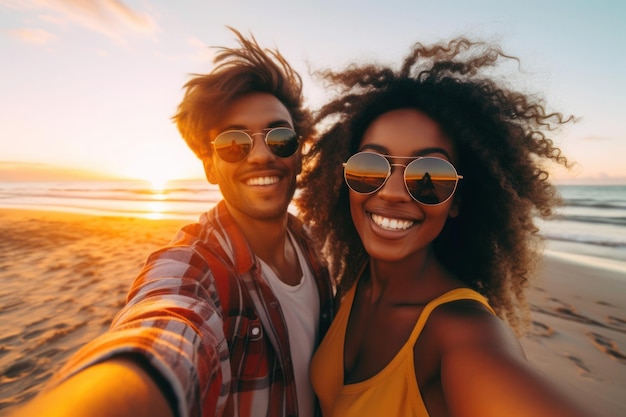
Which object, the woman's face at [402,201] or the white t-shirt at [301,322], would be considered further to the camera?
the white t-shirt at [301,322]

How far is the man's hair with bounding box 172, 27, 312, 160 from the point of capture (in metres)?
2.71

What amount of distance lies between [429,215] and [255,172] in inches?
57.0

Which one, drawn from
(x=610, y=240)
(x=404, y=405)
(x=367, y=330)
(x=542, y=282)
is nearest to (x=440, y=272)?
(x=367, y=330)

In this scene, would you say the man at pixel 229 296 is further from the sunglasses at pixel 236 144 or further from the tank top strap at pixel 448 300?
the tank top strap at pixel 448 300

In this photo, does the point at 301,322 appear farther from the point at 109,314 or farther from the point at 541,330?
the point at 109,314

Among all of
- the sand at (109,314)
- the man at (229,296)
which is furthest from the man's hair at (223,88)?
the sand at (109,314)

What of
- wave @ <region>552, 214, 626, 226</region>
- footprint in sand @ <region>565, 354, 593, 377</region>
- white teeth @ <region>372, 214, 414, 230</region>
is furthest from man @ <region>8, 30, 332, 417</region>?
wave @ <region>552, 214, 626, 226</region>

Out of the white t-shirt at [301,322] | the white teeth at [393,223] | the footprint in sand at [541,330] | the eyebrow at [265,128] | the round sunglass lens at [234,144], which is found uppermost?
the eyebrow at [265,128]

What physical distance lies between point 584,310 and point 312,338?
16.6ft

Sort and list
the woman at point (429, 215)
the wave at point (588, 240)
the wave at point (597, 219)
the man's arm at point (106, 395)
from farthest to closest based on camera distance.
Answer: the wave at point (597, 219), the wave at point (588, 240), the woman at point (429, 215), the man's arm at point (106, 395)

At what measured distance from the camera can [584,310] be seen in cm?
503

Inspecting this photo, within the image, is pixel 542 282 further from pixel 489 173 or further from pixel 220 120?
pixel 220 120

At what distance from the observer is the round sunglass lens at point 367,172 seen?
6.20 feet

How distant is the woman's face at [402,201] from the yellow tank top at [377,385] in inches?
14.9
